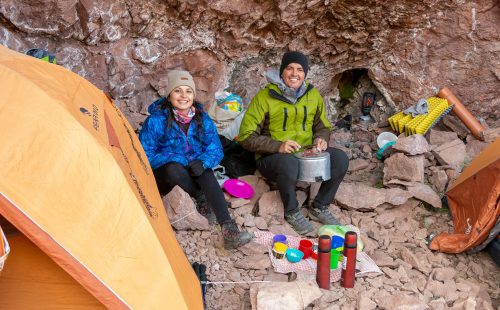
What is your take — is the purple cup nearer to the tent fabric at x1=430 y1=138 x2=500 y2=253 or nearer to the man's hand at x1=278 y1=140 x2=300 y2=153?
the man's hand at x1=278 y1=140 x2=300 y2=153

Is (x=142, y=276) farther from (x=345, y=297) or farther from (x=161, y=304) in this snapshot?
(x=345, y=297)

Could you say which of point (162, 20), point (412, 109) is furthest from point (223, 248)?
point (412, 109)

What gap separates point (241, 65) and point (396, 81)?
1832mm

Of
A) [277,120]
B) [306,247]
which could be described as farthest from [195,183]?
[306,247]

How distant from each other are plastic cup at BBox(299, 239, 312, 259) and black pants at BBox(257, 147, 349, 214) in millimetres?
409

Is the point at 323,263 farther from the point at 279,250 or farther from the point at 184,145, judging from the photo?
the point at 184,145

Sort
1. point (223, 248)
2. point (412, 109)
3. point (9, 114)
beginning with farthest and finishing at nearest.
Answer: point (412, 109)
point (223, 248)
point (9, 114)

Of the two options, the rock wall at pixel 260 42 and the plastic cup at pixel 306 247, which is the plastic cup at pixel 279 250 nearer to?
the plastic cup at pixel 306 247

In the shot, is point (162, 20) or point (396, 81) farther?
point (396, 81)

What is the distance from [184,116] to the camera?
3.62m

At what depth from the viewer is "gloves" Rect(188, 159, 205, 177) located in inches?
140

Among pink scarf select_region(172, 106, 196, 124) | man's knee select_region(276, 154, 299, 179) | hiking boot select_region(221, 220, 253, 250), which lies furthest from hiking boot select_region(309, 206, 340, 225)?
pink scarf select_region(172, 106, 196, 124)

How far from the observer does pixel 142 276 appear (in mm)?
2166

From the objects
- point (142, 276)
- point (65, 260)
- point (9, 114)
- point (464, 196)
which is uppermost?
point (9, 114)
